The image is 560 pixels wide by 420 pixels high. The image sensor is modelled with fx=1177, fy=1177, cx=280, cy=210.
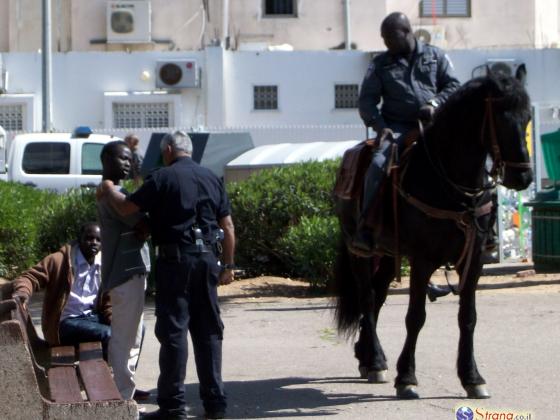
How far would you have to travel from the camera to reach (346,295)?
31.3ft

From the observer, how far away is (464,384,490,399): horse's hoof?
8.12 metres

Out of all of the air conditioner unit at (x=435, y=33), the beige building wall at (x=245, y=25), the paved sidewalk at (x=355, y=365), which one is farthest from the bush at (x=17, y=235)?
the air conditioner unit at (x=435, y=33)

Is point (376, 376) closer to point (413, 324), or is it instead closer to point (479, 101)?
point (413, 324)

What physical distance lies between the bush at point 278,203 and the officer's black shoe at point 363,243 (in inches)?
213

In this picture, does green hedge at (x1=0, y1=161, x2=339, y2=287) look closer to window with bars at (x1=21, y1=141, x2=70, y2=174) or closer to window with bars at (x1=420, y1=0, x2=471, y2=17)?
window with bars at (x1=21, y1=141, x2=70, y2=174)

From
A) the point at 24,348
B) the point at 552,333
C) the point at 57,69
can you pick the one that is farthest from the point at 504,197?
the point at 57,69

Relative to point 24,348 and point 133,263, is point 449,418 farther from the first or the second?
point 24,348

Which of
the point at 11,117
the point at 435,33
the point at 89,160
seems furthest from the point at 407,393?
the point at 435,33

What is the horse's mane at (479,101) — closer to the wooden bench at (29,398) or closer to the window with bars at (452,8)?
the wooden bench at (29,398)

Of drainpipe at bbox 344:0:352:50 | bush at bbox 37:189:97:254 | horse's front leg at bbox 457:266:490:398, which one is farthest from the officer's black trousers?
drainpipe at bbox 344:0:352:50

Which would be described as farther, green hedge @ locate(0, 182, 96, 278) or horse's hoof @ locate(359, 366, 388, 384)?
green hedge @ locate(0, 182, 96, 278)

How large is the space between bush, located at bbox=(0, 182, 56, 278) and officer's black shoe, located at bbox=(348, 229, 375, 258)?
7183 millimetres

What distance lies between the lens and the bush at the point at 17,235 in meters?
15.2

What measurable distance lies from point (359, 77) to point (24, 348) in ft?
76.0
